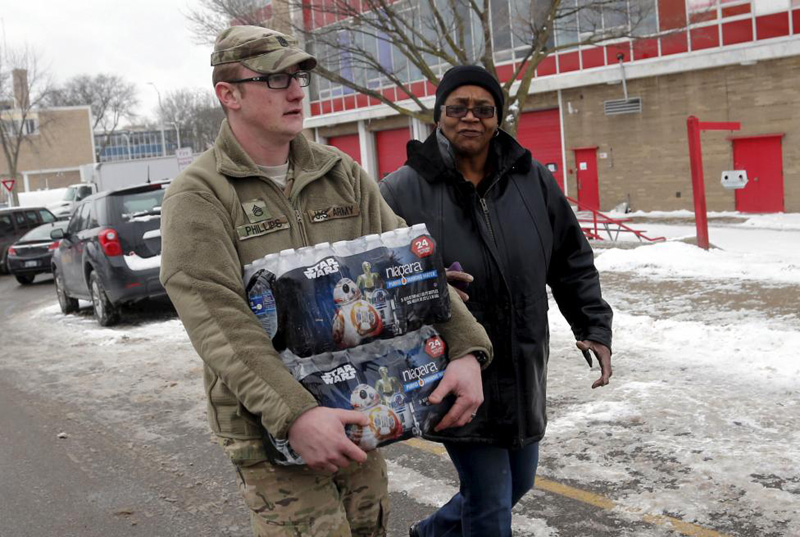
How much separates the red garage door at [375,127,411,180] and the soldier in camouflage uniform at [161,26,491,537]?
3130 centimetres

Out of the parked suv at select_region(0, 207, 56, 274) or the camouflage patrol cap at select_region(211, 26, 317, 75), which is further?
the parked suv at select_region(0, 207, 56, 274)

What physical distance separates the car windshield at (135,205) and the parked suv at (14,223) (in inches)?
530

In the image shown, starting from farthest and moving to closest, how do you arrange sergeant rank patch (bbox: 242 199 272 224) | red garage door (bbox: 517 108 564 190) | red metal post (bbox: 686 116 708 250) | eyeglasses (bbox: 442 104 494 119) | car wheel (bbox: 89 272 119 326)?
red garage door (bbox: 517 108 564 190) → red metal post (bbox: 686 116 708 250) → car wheel (bbox: 89 272 119 326) → eyeglasses (bbox: 442 104 494 119) → sergeant rank patch (bbox: 242 199 272 224)

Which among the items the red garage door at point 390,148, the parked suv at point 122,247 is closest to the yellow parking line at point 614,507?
the parked suv at point 122,247

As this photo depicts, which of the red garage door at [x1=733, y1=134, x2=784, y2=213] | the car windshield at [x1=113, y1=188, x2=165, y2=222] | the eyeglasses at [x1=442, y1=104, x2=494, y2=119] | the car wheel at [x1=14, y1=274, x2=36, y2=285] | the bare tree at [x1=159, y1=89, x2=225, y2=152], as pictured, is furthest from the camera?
the bare tree at [x1=159, y1=89, x2=225, y2=152]

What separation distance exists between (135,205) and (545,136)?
19411 millimetres

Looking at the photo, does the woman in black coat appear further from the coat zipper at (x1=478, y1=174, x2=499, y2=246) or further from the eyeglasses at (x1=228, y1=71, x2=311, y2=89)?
the eyeglasses at (x1=228, y1=71, x2=311, y2=89)

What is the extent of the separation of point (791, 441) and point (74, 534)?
408cm

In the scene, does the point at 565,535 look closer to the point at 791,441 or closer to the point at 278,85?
the point at 791,441

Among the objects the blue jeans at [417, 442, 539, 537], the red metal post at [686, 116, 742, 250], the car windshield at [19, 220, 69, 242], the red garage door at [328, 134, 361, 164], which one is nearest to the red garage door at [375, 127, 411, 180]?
the red garage door at [328, 134, 361, 164]

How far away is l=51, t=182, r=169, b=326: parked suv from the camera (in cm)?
1116

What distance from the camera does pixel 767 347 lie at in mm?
7363

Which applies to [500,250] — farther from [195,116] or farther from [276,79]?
[195,116]

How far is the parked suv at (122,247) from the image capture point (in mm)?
11164
